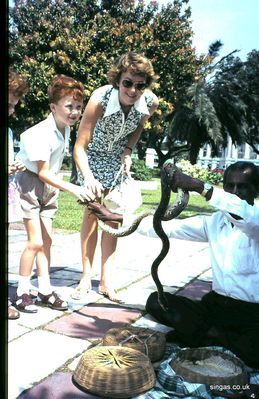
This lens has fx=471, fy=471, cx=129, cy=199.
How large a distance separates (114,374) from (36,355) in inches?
22.0

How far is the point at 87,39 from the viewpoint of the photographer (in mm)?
16781

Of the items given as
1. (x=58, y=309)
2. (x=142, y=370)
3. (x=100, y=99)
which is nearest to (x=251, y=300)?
(x=142, y=370)

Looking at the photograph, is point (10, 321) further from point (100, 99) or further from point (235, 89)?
point (235, 89)

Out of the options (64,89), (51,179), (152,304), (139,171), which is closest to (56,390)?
(152,304)

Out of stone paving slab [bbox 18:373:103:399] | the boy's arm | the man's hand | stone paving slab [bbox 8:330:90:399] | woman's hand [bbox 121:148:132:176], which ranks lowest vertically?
stone paving slab [bbox 18:373:103:399]

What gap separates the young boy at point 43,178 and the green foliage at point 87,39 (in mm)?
13788

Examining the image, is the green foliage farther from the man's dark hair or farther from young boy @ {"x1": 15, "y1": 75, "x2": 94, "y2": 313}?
the man's dark hair

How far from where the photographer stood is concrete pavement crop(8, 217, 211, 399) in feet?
7.10

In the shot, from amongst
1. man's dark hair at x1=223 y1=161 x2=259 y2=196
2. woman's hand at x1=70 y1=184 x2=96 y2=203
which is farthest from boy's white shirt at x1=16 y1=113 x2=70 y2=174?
man's dark hair at x1=223 y1=161 x2=259 y2=196

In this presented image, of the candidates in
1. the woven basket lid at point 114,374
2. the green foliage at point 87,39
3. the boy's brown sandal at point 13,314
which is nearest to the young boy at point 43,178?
the boy's brown sandal at point 13,314

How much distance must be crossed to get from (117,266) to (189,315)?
200 cm

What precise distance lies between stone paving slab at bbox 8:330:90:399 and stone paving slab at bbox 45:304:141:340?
105 mm

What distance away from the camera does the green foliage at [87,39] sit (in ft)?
55.2

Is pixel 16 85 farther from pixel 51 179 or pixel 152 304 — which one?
pixel 152 304
